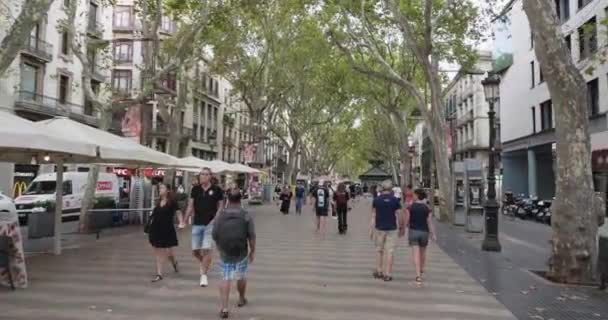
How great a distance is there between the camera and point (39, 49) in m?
30.7

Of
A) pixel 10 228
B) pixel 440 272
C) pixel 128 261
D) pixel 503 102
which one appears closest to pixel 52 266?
pixel 128 261

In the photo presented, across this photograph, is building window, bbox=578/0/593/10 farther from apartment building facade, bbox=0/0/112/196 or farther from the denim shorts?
apartment building facade, bbox=0/0/112/196

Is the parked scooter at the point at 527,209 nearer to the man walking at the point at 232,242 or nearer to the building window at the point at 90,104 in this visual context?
the man walking at the point at 232,242

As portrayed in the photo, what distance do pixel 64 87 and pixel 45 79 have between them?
7.12 ft

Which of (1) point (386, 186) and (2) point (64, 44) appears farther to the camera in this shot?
(2) point (64, 44)

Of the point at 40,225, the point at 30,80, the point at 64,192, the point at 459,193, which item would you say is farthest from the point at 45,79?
the point at 459,193

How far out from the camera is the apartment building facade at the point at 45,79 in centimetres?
2855

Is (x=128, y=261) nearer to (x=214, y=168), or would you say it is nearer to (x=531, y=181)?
(x=214, y=168)

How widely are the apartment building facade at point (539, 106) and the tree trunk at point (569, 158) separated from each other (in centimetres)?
1504

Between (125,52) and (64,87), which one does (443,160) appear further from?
(125,52)

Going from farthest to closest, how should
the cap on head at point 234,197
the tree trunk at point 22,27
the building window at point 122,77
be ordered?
the building window at point 122,77 → the tree trunk at point 22,27 → the cap on head at point 234,197

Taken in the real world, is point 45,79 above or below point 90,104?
above

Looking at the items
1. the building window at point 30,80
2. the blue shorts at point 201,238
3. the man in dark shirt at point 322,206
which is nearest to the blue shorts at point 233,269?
the blue shorts at point 201,238

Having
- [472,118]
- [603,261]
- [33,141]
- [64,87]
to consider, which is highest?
[472,118]
